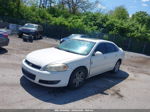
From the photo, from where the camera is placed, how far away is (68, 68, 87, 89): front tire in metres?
5.31

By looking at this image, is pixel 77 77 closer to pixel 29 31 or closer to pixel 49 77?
pixel 49 77

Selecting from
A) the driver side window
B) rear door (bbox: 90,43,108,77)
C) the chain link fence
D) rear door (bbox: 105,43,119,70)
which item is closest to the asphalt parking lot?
rear door (bbox: 90,43,108,77)

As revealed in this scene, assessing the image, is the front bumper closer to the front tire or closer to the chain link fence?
the front tire

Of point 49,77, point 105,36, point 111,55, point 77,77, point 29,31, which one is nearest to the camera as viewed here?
point 49,77

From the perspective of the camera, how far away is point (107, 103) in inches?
194

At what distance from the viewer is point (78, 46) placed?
629 centimetres

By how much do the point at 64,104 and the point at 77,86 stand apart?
1.15 m

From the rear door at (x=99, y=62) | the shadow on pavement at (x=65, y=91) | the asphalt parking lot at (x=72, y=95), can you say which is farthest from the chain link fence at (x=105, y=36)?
the shadow on pavement at (x=65, y=91)

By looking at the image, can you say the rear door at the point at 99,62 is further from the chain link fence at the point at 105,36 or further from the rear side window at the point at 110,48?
the chain link fence at the point at 105,36

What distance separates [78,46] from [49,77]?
1881mm

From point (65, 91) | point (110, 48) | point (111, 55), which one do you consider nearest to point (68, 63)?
point (65, 91)

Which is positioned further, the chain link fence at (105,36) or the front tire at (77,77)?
the chain link fence at (105,36)

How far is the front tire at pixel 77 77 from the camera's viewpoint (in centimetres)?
531

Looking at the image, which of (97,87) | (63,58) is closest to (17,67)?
(63,58)
